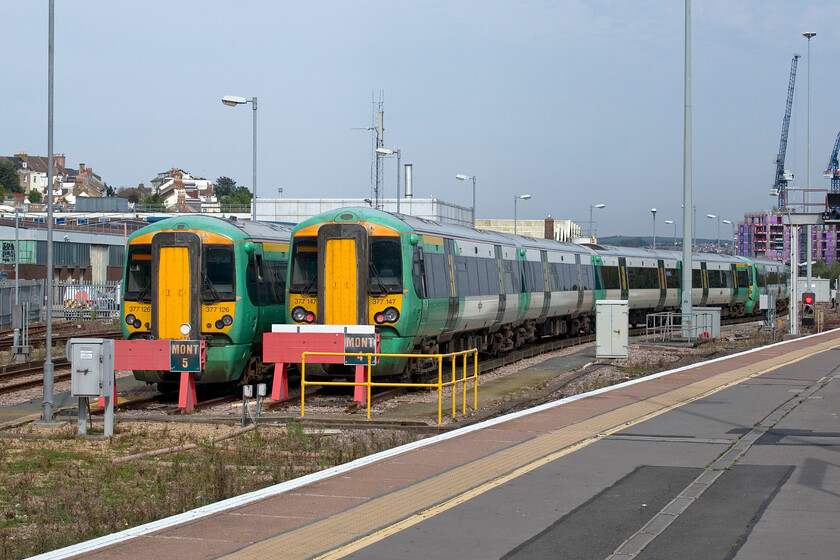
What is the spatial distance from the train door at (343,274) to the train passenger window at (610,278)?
21054mm

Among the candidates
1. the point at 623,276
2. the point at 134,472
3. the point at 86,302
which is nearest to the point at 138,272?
the point at 134,472

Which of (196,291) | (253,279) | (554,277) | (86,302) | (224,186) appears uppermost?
(224,186)

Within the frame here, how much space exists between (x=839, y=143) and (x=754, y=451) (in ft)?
407

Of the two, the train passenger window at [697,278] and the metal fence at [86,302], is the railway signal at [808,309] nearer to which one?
the train passenger window at [697,278]

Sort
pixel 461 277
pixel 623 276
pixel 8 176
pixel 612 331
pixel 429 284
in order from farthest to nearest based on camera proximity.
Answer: pixel 8 176 < pixel 623 276 < pixel 612 331 < pixel 461 277 < pixel 429 284

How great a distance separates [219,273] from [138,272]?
5.05 ft

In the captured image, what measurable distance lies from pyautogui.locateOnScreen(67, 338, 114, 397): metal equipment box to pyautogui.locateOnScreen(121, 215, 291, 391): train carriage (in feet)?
13.3

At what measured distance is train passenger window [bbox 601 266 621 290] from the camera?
38.9 metres

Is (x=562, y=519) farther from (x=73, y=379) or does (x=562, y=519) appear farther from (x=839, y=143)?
(x=839, y=143)

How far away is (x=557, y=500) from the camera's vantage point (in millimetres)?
9320

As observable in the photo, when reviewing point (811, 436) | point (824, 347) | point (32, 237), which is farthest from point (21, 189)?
point (811, 436)

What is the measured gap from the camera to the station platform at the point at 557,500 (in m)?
7.71

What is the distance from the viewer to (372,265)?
1917 centimetres

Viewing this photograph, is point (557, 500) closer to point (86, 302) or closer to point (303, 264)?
point (303, 264)
